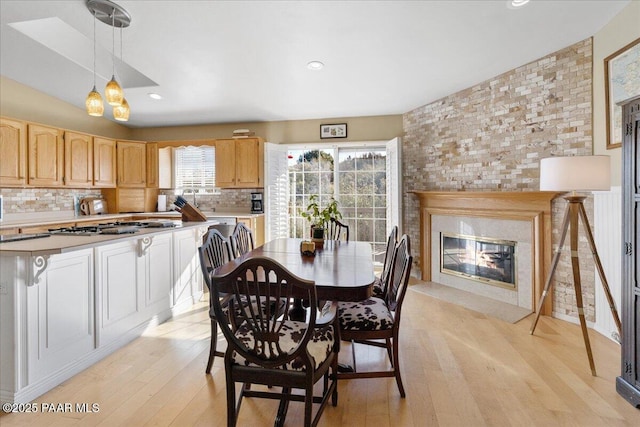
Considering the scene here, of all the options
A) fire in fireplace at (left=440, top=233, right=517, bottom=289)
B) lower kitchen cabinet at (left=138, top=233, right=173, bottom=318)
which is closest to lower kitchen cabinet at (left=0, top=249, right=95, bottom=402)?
lower kitchen cabinet at (left=138, top=233, right=173, bottom=318)

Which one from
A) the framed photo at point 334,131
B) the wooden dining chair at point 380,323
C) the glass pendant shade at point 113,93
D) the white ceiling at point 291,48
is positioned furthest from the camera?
the framed photo at point 334,131

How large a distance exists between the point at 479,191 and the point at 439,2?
2.14 metres

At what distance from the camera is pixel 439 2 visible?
2.51 metres

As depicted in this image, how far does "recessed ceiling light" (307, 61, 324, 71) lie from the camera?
3.53m

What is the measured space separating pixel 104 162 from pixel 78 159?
0.43 metres

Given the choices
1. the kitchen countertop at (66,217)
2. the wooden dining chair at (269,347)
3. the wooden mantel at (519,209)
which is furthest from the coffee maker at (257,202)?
the wooden dining chair at (269,347)

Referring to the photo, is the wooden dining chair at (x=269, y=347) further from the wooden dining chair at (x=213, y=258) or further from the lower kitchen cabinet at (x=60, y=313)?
the lower kitchen cabinet at (x=60, y=313)

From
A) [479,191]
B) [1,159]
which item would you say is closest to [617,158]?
[479,191]

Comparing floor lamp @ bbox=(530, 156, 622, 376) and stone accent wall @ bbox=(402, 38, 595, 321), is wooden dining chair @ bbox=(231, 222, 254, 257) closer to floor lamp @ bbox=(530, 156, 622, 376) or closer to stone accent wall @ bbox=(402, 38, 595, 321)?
floor lamp @ bbox=(530, 156, 622, 376)

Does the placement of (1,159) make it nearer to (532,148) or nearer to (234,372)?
(234,372)

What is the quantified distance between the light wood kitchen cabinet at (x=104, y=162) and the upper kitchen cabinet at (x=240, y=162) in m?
1.70

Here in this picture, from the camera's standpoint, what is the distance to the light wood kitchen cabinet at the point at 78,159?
4562mm

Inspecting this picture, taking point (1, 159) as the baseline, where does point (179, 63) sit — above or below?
above

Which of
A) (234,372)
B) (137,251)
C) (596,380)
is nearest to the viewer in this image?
(234,372)
